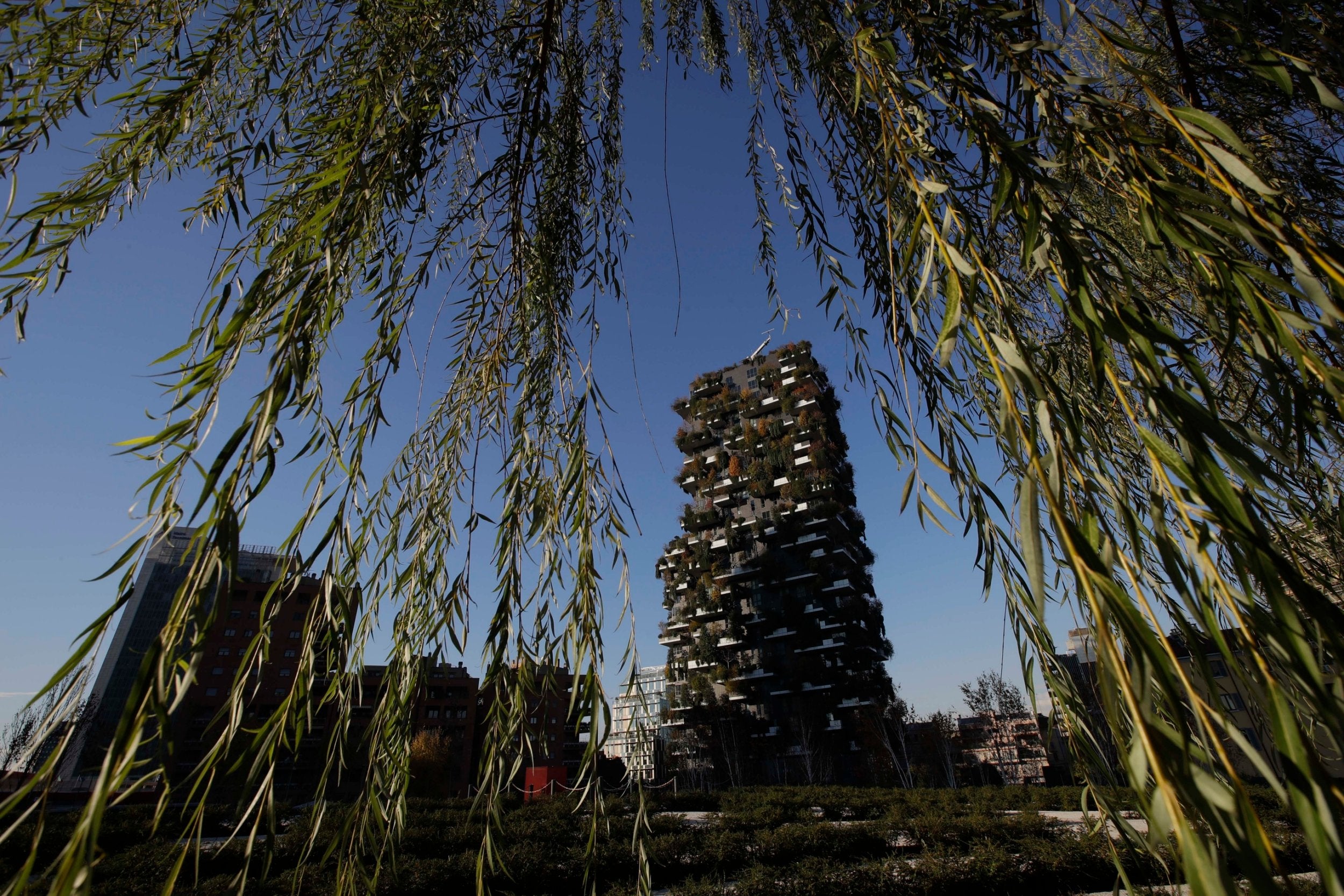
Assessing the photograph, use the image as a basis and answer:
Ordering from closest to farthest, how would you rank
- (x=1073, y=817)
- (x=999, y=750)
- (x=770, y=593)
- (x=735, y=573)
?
(x=1073, y=817) → (x=999, y=750) → (x=770, y=593) → (x=735, y=573)

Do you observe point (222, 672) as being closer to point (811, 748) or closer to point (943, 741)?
point (811, 748)

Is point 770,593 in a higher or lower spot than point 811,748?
higher

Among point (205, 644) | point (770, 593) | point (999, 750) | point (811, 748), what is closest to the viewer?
point (205, 644)

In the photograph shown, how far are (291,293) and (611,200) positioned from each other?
1061mm

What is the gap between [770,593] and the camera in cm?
2795

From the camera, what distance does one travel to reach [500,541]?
1133mm

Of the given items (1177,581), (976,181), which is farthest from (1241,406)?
(1177,581)

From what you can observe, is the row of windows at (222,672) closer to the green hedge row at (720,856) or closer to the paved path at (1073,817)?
the green hedge row at (720,856)

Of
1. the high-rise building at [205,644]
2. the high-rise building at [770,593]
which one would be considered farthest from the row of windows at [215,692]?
the high-rise building at [770,593]

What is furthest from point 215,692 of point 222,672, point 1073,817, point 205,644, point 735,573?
point 205,644

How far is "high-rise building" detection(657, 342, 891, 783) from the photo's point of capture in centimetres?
2433

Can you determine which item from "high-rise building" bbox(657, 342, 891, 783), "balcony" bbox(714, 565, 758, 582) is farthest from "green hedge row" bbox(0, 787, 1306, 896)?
"balcony" bbox(714, 565, 758, 582)

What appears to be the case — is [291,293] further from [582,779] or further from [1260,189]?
[1260,189]

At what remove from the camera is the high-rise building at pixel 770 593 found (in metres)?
24.3
